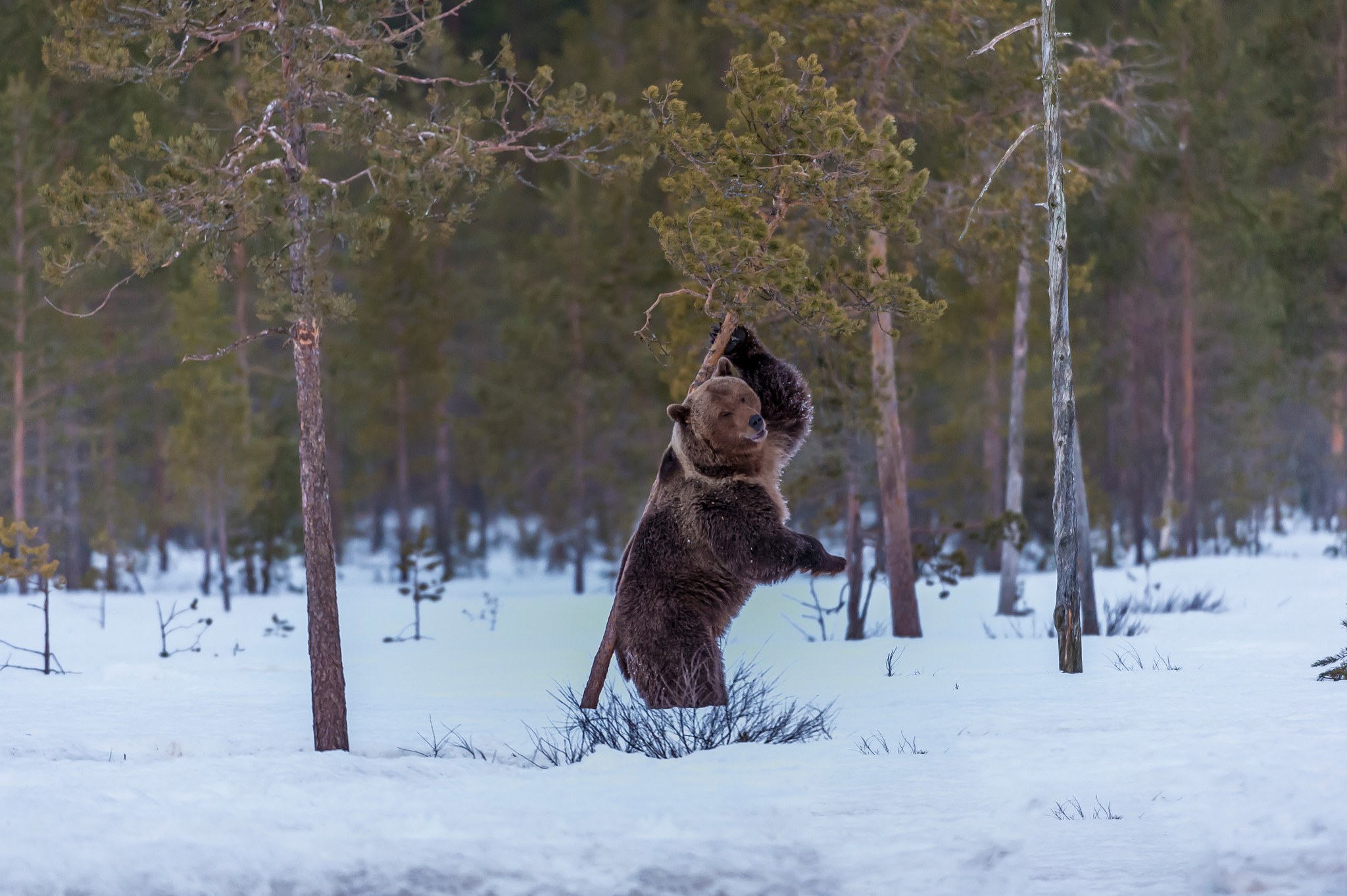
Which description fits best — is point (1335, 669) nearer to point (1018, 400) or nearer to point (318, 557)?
point (318, 557)

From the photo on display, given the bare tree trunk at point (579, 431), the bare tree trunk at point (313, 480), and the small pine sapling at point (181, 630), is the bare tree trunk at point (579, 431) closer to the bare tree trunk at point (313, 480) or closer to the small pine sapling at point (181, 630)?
the small pine sapling at point (181, 630)

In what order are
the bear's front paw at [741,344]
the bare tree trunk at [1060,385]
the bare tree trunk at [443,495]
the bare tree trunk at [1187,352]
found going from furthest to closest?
the bare tree trunk at [443,495], the bare tree trunk at [1187,352], the bare tree trunk at [1060,385], the bear's front paw at [741,344]

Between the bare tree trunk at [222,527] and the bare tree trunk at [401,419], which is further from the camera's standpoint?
the bare tree trunk at [401,419]

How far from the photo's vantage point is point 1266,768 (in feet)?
22.4

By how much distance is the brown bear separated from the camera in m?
8.51

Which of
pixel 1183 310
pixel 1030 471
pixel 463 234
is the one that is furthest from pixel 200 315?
pixel 1183 310

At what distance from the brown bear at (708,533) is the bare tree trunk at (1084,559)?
5243 millimetres

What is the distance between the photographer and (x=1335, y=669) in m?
9.62

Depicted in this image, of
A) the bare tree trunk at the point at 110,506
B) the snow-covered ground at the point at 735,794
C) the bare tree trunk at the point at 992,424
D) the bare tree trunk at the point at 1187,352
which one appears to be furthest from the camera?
the bare tree trunk at the point at 1187,352

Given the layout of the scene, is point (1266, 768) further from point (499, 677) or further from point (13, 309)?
point (13, 309)

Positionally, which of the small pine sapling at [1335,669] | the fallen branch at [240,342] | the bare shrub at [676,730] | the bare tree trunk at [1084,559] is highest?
the fallen branch at [240,342]

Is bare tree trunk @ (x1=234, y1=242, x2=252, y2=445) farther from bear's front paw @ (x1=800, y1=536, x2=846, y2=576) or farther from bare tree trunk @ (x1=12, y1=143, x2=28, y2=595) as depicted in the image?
bear's front paw @ (x1=800, y1=536, x2=846, y2=576)

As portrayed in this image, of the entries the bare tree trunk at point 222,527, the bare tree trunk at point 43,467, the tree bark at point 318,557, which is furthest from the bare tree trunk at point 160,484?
the tree bark at point 318,557

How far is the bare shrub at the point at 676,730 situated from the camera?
820 centimetres
